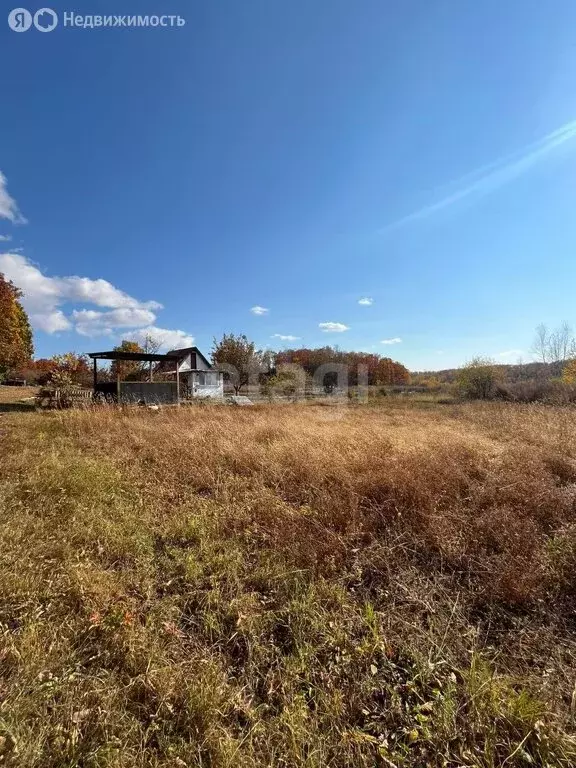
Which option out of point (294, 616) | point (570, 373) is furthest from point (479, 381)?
point (294, 616)

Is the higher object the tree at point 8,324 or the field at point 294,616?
the tree at point 8,324

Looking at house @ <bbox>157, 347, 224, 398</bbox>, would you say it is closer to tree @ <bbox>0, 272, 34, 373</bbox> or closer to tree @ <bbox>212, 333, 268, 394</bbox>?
tree @ <bbox>212, 333, 268, 394</bbox>

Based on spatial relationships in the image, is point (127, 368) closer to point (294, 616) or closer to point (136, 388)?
point (136, 388)

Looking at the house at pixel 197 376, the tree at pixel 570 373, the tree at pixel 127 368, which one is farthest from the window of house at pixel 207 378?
the tree at pixel 570 373

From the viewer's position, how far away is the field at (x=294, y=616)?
67.1 inches

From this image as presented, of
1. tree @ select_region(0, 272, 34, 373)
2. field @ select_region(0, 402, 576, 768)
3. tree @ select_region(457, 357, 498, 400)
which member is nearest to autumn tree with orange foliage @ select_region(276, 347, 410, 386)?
tree @ select_region(457, 357, 498, 400)

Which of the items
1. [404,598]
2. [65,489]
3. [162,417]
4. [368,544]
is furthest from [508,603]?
[162,417]

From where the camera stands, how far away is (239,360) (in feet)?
87.4

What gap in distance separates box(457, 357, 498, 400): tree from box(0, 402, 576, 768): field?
922 inches

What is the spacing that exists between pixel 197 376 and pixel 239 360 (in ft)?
Result: 11.7

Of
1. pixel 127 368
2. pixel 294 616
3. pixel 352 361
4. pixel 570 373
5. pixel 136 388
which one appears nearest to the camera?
pixel 294 616

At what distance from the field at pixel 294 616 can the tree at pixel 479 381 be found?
76.8 feet

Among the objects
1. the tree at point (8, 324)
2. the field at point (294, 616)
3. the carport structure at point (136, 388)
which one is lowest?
the field at point (294, 616)

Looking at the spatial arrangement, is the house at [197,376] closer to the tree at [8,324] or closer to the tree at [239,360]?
the tree at [239,360]
